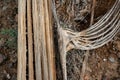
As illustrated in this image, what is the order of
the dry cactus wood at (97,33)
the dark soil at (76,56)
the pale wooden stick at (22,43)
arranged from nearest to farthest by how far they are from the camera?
the pale wooden stick at (22,43) < the dry cactus wood at (97,33) < the dark soil at (76,56)

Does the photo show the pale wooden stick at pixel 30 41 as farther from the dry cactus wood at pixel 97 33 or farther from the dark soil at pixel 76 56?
the dark soil at pixel 76 56

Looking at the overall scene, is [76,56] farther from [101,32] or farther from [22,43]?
[22,43]

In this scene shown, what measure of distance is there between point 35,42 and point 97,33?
1.76ft

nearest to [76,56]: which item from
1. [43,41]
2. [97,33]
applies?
[97,33]

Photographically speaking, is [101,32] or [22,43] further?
[101,32]

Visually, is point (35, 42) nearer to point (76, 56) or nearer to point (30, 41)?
point (30, 41)

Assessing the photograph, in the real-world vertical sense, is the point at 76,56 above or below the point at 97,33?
below

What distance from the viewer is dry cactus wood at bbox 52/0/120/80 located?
84.6 inches

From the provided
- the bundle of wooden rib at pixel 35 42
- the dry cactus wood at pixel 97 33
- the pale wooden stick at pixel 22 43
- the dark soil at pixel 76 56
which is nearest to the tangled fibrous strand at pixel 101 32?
the dry cactus wood at pixel 97 33

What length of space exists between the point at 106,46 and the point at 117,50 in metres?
0.10

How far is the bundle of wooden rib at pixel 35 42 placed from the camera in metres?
1.98

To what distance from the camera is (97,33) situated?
7.50ft

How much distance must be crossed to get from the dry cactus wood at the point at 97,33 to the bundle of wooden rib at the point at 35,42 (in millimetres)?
106

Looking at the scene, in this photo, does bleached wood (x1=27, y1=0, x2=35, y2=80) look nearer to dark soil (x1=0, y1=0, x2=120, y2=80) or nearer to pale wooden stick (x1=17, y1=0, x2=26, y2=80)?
pale wooden stick (x1=17, y1=0, x2=26, y2=80)
